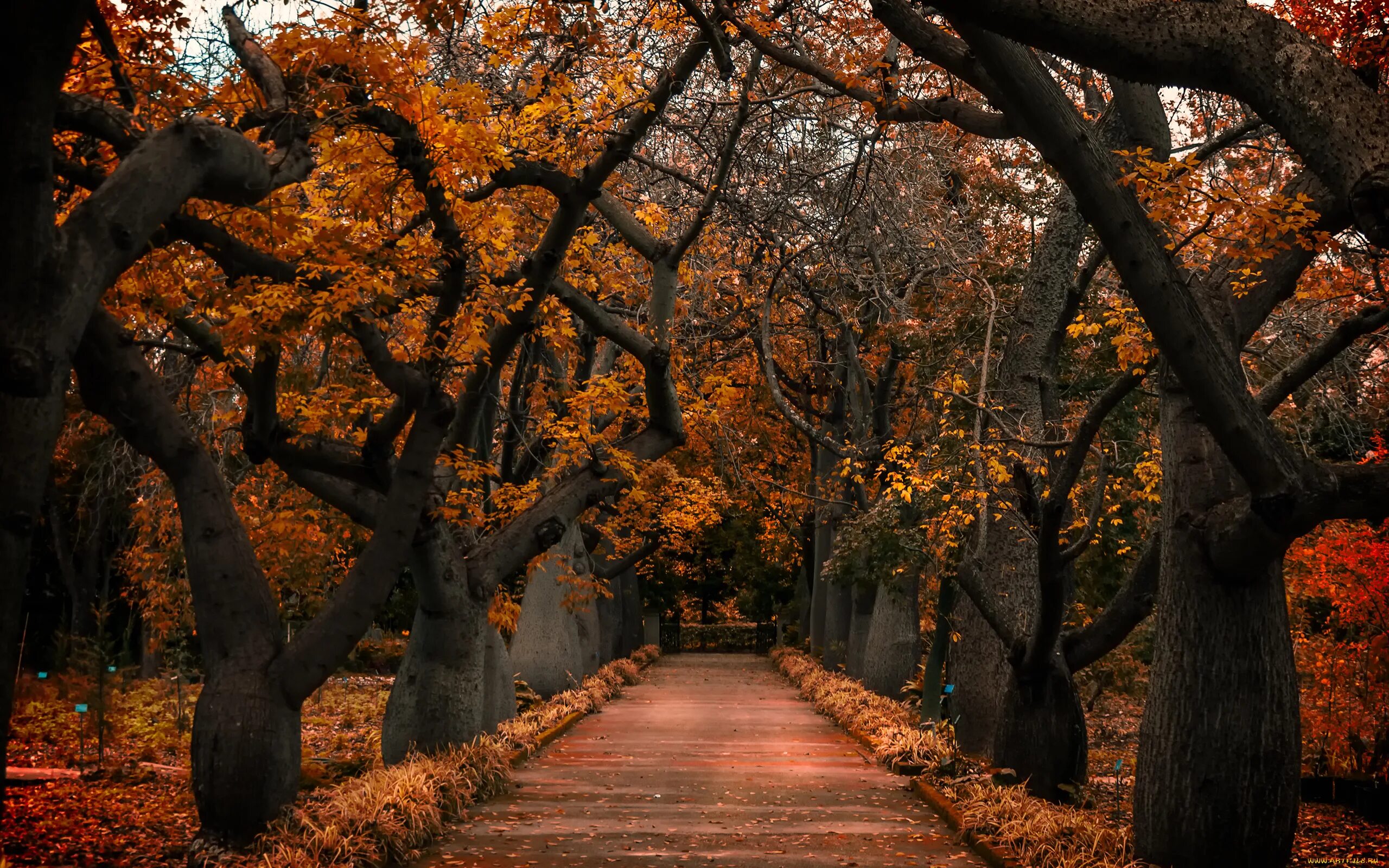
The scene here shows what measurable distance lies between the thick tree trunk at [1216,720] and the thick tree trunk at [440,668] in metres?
6.62

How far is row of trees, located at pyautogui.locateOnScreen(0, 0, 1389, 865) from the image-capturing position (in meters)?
5.51

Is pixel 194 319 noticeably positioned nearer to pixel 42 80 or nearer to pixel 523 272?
pixel 523 272

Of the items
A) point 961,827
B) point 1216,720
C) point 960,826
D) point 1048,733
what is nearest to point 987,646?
point 1048,733

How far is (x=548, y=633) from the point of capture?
71.7 feet

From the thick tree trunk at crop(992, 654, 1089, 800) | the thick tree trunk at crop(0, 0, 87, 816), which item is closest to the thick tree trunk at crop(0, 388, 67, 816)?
the thick tree trunk at crop(0, 0, 87, 816)

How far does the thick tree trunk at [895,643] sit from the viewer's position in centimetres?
2070

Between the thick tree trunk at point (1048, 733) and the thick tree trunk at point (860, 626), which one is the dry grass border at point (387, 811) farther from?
the thick tree trunk at point (860, 626)

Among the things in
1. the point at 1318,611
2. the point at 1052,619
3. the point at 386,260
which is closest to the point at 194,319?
the point at 386,260

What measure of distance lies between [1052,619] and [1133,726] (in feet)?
42.5

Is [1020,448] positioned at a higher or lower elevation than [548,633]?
higher

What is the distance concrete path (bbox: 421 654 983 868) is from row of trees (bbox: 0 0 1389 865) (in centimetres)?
124

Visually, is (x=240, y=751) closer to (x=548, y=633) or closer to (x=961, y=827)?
(x=961, y=827)

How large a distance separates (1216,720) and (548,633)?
612 inches

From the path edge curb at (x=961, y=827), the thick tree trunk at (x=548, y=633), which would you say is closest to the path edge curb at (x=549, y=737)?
the thick tree trunk at (x=548, y=633)
